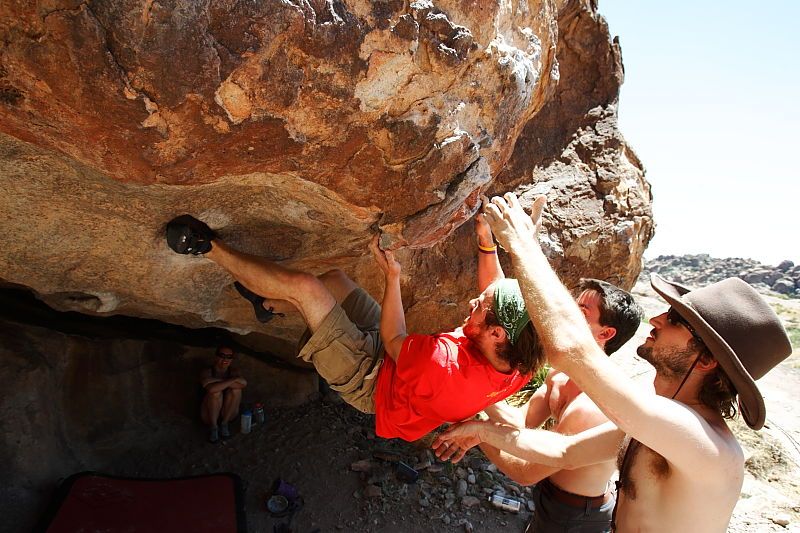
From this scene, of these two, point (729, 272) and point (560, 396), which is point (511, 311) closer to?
point (560, 396)

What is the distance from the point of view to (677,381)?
195 centimetres

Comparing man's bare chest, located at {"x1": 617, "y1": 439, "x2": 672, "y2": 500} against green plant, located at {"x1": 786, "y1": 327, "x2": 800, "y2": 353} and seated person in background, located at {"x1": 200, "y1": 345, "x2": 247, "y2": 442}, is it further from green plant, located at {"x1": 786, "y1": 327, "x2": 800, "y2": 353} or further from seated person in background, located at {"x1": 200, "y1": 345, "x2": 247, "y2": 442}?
green plant, located at {"x1": 786, "y1": 327, "x2": 800, "y2": 353}

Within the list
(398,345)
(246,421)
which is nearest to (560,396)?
(398,345)

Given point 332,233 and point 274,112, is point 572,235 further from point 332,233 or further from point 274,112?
point 274,112

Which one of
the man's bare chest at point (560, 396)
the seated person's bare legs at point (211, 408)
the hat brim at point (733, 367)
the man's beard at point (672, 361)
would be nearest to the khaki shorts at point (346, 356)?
the man's bare chest at point (560, 396)

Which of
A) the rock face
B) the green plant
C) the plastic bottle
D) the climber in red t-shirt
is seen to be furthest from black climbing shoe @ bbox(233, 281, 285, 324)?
the green plant

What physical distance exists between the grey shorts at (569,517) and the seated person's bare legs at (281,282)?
4.61ft

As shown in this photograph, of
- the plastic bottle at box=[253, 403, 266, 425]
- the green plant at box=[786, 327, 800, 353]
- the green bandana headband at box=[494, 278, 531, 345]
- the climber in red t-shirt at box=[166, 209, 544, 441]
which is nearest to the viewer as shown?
the green bandana headband at box=[494, 278, 531, 345]

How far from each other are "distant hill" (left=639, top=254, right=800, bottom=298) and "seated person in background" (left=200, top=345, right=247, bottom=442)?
2085 cm

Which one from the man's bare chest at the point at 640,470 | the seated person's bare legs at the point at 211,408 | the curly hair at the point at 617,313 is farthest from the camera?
the seated person's bare legs at the point at 211,408

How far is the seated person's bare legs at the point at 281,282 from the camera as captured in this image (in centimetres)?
279

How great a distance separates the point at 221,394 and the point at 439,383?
9.81 ft

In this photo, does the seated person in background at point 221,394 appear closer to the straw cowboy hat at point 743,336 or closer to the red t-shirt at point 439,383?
the red t-shirt at point 439,383

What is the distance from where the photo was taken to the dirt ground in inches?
168
